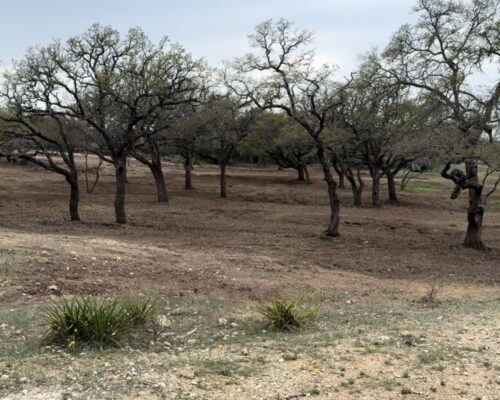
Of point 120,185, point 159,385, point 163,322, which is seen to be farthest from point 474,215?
point 159,385

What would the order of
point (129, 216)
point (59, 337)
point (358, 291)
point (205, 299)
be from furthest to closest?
point (129, 216) → point (358, 291) → point (205, 299) → point (59, 337)

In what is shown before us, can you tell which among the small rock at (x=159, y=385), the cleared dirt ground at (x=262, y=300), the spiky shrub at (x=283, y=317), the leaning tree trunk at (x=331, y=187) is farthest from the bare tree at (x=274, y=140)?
the small rock at (x=159, y=385)

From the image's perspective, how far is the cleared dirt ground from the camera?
4922mm

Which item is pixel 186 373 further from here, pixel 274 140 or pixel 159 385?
pixel 274 140

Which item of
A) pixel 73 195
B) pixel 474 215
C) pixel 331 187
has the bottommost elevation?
pixel 73 195

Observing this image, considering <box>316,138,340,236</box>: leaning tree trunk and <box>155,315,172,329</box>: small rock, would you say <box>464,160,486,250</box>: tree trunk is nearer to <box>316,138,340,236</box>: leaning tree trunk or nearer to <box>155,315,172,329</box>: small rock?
<box>316,138,340,236</box>: leaning tree trunk

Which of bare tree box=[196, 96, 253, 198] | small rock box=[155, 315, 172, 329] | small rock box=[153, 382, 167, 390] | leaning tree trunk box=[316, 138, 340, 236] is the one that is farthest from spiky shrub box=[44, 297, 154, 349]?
bare tree box=[196, 96, 253, 198]

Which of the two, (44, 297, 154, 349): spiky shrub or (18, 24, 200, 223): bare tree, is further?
(18, 24, 200, 223): bare tree

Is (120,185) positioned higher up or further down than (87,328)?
higher up

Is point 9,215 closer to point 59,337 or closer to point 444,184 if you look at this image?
point 59,337

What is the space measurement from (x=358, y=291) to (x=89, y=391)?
23.0ft

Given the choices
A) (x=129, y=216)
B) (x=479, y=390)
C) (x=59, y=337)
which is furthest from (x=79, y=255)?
(x=129, y=216)

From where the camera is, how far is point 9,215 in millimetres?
22219

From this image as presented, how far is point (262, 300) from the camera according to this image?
30.7 feet
